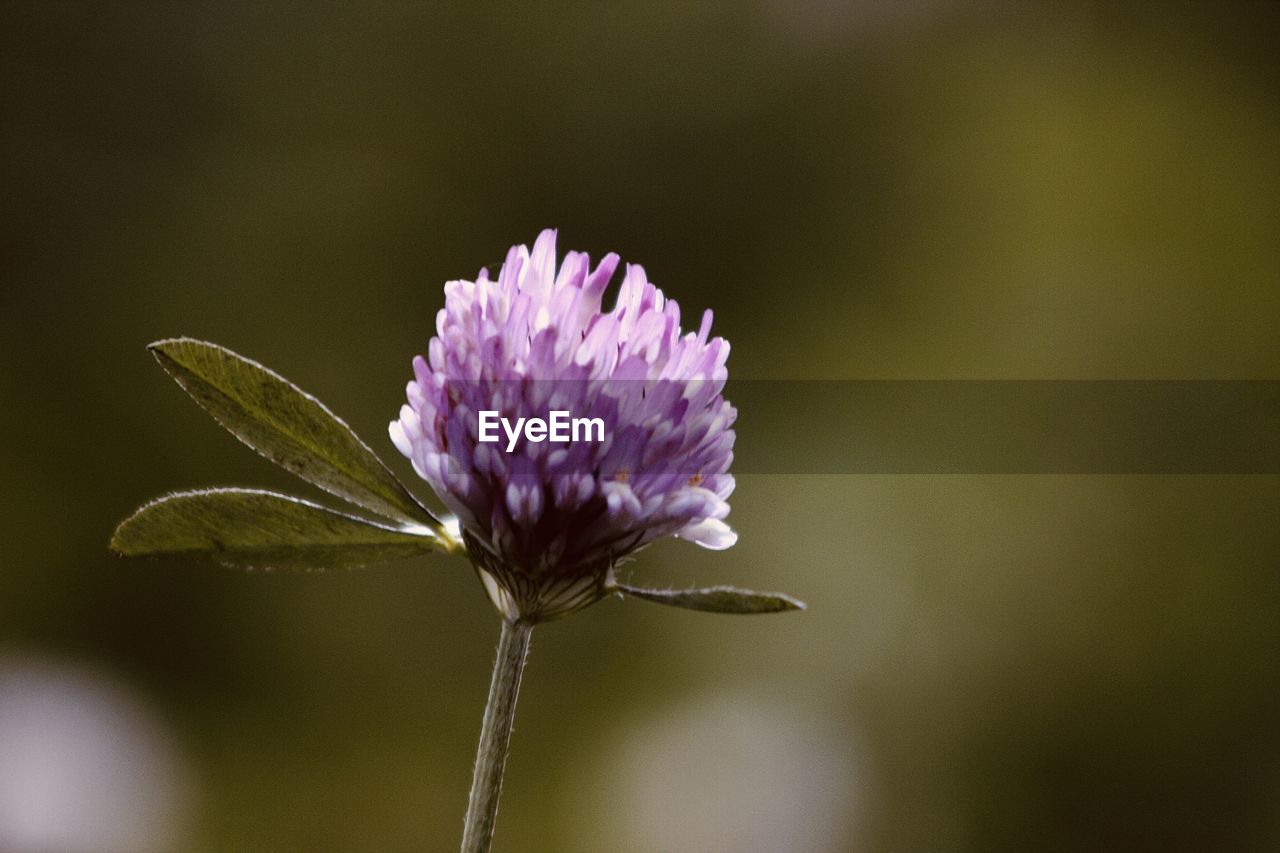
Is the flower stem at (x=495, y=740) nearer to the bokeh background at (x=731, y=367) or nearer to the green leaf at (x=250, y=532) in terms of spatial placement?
the green leaf at (x=250, y=532)

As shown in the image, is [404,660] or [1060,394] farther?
[1060,394]

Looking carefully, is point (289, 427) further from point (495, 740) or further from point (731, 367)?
point (731, 367)

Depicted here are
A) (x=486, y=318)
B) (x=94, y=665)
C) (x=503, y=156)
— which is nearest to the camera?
(x=486, y=318)

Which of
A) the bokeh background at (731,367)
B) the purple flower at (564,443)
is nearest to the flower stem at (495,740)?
the purple flower at (564,443)

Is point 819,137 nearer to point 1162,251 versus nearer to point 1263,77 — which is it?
point 1162,251

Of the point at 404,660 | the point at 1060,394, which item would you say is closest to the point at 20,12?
the point at 404,660

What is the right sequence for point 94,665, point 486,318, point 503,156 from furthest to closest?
point 503,156, point 94,665, point 486,318
